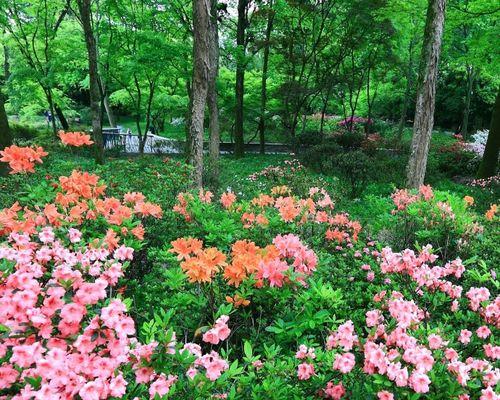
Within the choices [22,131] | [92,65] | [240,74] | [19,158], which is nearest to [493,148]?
[240,74]

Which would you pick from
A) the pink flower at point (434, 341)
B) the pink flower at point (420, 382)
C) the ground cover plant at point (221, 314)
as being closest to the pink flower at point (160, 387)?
the ground cover plant at point (221, 314)

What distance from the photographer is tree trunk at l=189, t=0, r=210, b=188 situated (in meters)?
6.46

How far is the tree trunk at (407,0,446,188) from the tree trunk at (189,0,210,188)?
149 inches

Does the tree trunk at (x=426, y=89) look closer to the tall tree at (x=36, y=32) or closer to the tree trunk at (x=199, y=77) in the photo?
the tree trunk at (x=199, y=77)

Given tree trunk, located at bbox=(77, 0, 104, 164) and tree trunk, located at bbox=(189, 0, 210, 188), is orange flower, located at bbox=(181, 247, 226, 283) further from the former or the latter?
tree trunk, located at bbox=(77, 0, 104, 164)

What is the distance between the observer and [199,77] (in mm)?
6809

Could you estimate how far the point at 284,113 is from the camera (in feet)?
62.1

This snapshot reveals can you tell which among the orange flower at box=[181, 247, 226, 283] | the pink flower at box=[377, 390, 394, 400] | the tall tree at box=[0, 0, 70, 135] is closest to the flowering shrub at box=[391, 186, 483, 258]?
the orange flower at box=[181, 247, 226, 283]

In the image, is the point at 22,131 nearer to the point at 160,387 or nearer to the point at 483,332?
the point at 160,387

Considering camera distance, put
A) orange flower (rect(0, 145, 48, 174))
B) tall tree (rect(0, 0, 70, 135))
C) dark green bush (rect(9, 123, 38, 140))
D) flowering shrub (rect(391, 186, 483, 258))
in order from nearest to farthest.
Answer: orange flower (rect(0, 145, 48, 174)), flowering shrub (rect(391, 186, 483, 258)), tall tree (rect(0, 0, 70, 135)), dark green bush (rect(9, 123, 38, 140))

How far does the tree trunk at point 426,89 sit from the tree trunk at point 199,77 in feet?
12.4

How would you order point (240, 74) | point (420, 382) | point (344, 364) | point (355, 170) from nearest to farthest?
point (420, 382) < point (344, 364) < point (355, 170) < point (240, 74)

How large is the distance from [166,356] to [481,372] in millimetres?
1261

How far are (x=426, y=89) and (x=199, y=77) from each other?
4.01 metres
